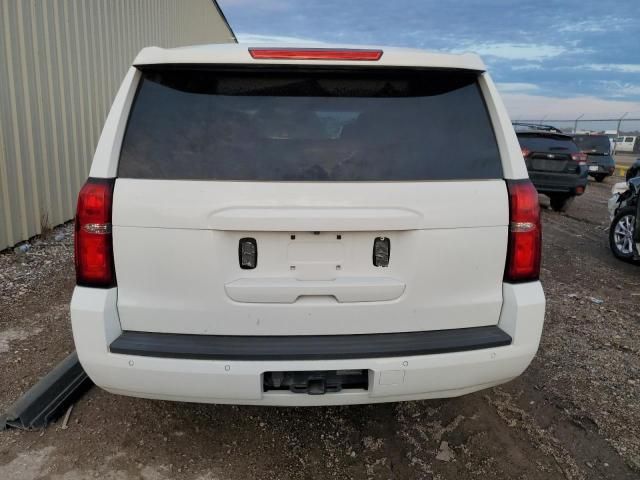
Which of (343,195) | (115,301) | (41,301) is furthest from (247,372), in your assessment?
(41,301)

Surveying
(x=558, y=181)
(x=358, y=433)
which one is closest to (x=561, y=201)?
(x=558, y=181)

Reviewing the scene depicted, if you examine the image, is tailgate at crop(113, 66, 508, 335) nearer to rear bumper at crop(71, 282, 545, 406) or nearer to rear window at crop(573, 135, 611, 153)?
rear bumper at crop(71, 282, 545, 406)

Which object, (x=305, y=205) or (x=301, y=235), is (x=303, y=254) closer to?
(x=301, y=235)

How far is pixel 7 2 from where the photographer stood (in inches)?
214

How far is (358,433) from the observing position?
2758 millimetres

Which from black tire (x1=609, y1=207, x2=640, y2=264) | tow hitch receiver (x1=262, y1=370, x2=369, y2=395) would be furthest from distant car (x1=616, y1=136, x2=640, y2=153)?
tow hitch receiver (x1=262, y1=370, x2=369, y2=395)

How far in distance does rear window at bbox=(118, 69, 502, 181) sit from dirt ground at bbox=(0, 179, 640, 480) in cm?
148

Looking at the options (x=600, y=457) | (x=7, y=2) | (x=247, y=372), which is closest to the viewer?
(x=247, y=372)

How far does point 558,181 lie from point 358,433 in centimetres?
931

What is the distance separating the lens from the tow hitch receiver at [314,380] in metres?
2.07

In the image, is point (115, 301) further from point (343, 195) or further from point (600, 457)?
point (600, 457)

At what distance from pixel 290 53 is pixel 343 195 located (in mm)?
658

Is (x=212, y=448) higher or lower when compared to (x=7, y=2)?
lower

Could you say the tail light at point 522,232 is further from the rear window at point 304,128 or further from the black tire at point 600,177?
the black tire at point 600,177
